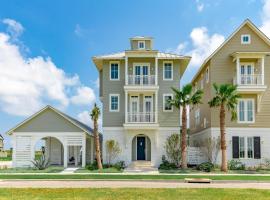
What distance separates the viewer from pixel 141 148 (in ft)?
119

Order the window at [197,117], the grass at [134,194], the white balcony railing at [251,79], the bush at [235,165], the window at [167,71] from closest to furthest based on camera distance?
the grass at [134,194] → the bush at [235,165] → the white balcony railing at [251,79] → the window at [167,71] → the window at [197,117]

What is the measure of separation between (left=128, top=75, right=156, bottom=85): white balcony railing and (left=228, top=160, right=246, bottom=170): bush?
9875 mm

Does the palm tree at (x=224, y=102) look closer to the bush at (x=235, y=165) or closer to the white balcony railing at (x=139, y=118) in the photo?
the bush at (x=235, y=165)

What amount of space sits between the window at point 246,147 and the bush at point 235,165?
1.81 ft

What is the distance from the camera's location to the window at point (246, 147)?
33.5m

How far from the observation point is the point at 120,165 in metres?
33.8

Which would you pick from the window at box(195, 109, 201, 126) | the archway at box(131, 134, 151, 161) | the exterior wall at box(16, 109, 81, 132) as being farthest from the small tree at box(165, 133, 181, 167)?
the exterior wall at box(16, 109, 81, 132)

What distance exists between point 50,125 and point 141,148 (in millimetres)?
8724

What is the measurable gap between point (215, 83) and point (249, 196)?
18.2 meters

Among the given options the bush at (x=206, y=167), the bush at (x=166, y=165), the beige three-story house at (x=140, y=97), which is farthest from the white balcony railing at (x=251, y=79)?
the bush at (x=166, y=165)

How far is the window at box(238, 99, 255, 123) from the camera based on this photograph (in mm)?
34100

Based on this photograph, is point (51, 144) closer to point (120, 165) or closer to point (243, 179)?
point (120, 165)

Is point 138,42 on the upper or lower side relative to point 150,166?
upper

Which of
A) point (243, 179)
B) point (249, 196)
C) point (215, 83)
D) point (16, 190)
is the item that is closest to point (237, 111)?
point (215, 83)
